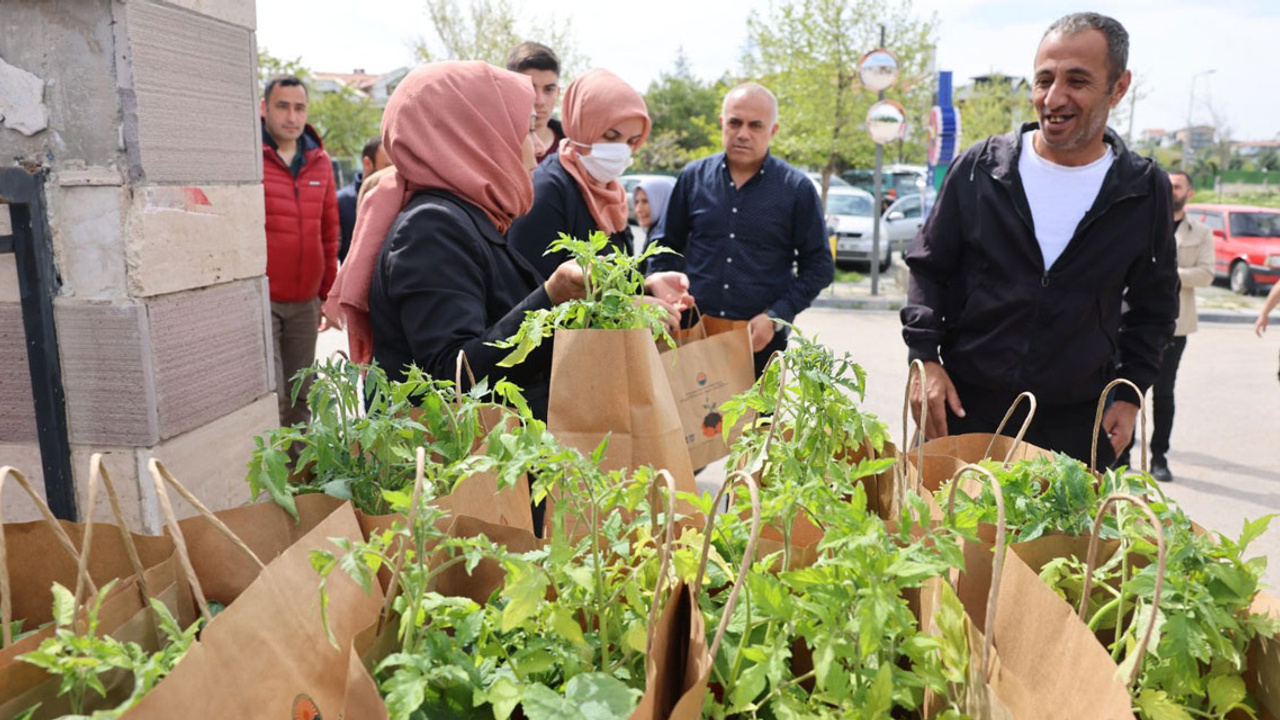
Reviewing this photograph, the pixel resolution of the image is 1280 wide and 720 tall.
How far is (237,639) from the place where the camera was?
3.45 ft

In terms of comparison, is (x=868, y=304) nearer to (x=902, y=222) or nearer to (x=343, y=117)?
(x=902, y=222)

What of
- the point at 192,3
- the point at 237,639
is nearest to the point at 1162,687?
the point at 237,639

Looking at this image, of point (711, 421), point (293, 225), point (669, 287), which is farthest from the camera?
point (293, 225)

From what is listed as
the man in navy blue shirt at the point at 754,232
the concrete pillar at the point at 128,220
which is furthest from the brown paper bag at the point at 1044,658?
the man in navy blue shirt at the point at 754,232

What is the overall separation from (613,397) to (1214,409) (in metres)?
6.93

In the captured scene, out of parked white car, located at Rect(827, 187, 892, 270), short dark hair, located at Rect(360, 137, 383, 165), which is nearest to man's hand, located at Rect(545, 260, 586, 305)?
short dark hair, located at Rect(360, 137, 383, 165)

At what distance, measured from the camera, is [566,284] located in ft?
6.99

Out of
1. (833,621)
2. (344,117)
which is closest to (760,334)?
(833,621)

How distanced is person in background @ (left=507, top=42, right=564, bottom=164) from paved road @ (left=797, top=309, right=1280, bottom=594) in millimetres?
1889

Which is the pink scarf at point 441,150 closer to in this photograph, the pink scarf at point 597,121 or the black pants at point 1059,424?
the pink scarf at point 597,121

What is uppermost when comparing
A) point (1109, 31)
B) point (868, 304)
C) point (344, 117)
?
point (344, 117)

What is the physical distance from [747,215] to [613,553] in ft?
10.2

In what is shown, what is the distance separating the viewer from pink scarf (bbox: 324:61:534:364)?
2334 millimetres

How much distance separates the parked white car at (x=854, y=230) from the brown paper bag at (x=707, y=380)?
1263cm
